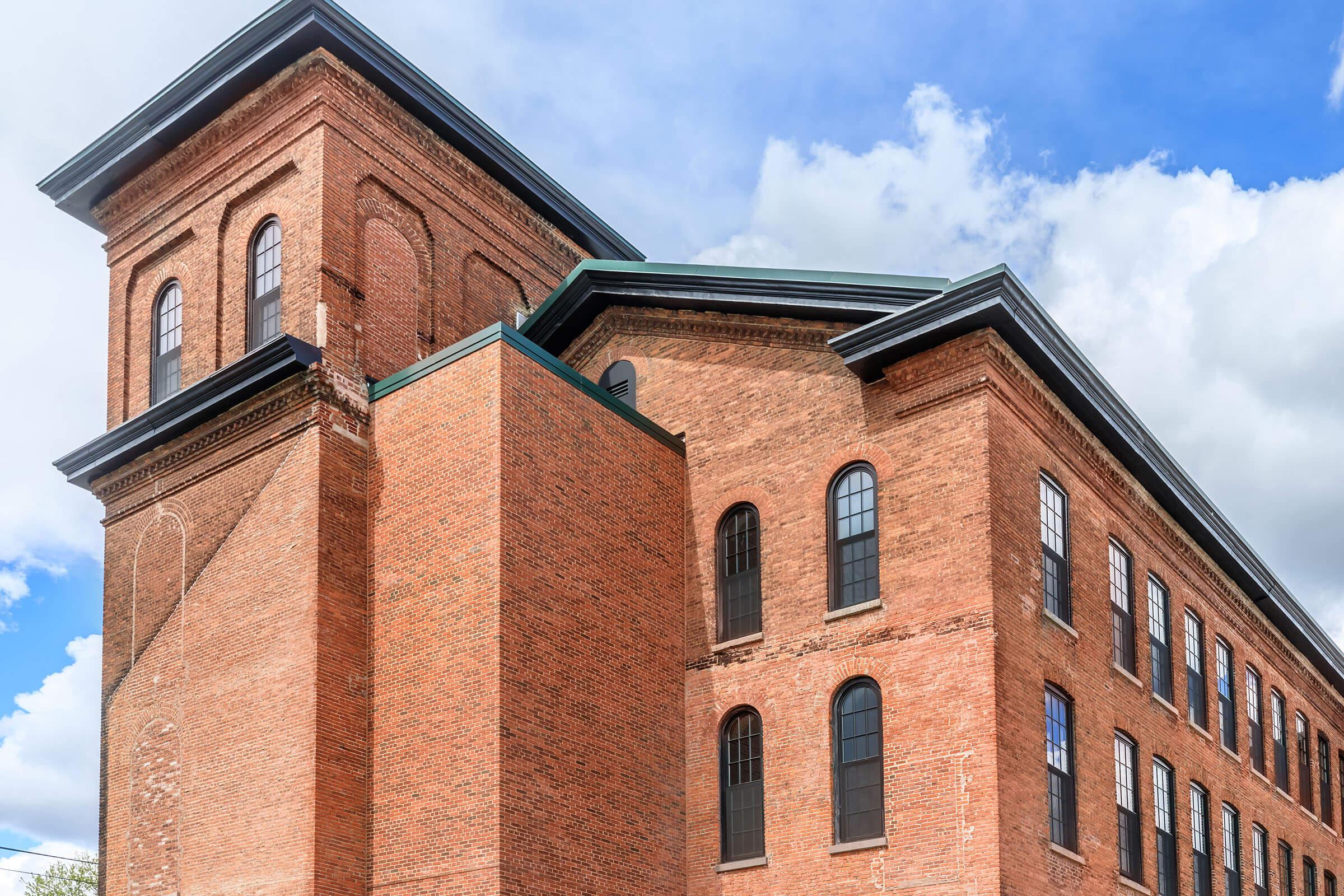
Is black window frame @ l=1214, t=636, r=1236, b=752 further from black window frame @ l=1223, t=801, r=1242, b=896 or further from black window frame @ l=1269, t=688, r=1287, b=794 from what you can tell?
black window frame @ l=1269, t=688, r=1287, b=794

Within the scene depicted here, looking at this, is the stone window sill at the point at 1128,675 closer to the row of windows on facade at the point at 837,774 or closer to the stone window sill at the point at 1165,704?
the stone window sill at the point at 1165,704

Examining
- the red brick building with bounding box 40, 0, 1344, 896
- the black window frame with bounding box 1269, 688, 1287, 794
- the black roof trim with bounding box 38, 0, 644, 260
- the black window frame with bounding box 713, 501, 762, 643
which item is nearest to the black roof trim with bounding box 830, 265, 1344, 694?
the red brick building with bounding box 40, 0, 1344, 896

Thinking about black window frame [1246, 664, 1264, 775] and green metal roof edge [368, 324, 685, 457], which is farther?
black window frame [1246, 664, 1264, 775]

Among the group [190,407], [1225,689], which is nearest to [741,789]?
[190,407]

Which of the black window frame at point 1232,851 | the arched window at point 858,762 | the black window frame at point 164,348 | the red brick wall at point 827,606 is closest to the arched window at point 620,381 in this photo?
the red brick wall at point 827,606

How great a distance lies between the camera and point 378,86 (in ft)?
79.2

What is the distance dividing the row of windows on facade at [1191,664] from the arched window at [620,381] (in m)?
7.15

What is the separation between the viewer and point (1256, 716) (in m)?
30.0

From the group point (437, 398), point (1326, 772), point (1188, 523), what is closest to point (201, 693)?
point (437, 398)

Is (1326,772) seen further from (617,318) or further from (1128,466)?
(617,318)

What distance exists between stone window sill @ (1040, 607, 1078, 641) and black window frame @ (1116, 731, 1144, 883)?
242cm

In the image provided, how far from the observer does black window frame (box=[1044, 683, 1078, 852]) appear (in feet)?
64.9

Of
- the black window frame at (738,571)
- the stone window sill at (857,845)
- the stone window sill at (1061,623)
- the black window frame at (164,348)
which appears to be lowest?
the stone window sill at (857,845)

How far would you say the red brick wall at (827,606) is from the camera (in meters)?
18.3
